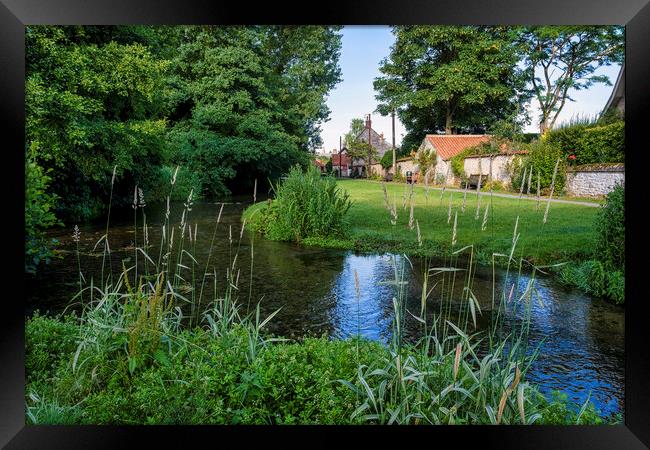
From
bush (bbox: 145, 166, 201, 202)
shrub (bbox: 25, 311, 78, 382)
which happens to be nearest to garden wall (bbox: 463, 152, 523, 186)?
bush (bbox: 145, 166, 201, 202)

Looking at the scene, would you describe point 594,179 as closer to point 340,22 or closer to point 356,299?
point 356,299

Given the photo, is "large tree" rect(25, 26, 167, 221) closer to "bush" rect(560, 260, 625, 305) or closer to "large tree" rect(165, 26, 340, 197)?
"large tree" rect(165, 26, 340, 197)

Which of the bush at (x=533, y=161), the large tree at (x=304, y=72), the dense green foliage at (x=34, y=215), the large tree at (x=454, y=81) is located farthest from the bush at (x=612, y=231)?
the dense green foliage at (x=34, y=215)

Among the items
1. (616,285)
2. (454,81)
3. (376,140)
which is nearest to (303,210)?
(376,140)

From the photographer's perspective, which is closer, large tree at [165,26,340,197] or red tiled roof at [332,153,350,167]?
large tree at [165,26,340,197]

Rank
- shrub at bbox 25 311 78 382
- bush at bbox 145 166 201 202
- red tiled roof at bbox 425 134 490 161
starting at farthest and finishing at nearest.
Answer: bush at bbox 145 166 201 202
red tiled roof at bbox 425 134 490 161
shrub at bbox 25 311 78 382

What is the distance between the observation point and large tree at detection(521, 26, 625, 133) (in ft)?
10.6

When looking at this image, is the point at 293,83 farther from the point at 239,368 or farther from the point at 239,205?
the point at 239,368

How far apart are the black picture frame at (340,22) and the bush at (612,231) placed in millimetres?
1797

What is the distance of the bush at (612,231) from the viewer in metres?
3.77

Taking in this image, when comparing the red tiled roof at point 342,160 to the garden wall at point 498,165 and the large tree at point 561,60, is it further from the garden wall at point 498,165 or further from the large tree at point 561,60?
the large tree at point 561,60

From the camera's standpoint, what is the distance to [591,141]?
3633 millimetres

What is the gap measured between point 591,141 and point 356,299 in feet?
7.16

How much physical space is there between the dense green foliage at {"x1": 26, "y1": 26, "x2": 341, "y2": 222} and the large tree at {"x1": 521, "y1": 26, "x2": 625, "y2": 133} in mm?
1503
